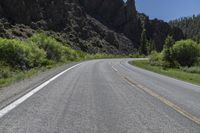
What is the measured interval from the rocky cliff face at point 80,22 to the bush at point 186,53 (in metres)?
35.4

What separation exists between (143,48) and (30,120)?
459ft

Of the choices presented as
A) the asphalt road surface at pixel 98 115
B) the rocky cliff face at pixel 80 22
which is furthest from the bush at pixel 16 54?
the rocky cliff face at pixel 80 22

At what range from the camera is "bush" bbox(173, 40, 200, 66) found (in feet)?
269

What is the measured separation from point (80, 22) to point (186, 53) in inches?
2234

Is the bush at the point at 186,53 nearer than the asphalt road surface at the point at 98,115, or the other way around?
the asphalt road surface at the point at 98,115

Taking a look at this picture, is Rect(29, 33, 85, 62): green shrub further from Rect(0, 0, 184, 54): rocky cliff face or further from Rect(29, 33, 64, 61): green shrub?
Rect(0, 0, 184, 54): rocky cliff face

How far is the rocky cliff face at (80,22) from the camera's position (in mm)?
101188

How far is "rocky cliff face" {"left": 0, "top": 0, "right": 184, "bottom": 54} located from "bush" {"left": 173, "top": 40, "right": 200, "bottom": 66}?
35.4 metres

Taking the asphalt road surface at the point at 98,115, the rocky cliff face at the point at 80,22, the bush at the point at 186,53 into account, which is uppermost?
the rocky cliff face at the point at 80,22

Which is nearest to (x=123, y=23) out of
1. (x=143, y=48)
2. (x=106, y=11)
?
(x=106, y=11)

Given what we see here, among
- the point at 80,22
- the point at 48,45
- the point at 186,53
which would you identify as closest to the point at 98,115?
the point at 48,45

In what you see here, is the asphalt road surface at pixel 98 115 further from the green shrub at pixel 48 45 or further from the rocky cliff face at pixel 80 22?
the rocky cliff face at pixel 80 22

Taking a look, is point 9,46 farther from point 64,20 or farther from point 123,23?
point 123,23

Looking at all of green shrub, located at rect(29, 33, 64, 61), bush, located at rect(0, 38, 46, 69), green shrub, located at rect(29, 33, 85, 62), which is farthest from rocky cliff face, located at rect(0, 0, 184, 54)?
bush, located at rect(0, 38, 46, 69)
